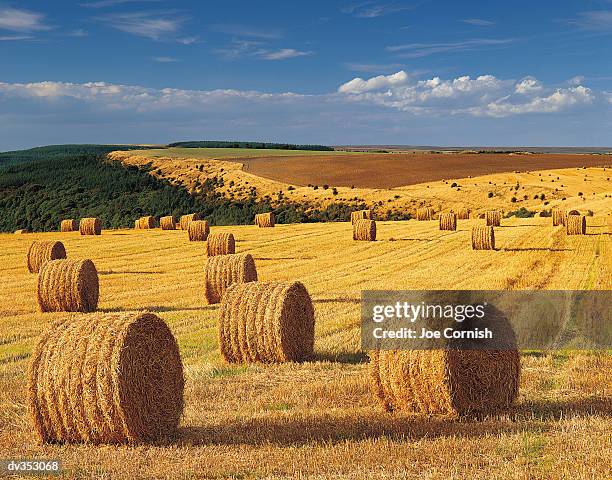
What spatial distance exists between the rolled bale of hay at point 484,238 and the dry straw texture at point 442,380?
71.4ft

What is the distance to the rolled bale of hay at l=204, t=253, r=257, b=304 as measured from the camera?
785 inches

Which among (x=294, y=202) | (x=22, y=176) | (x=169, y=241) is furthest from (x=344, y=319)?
(x=22, y=176)

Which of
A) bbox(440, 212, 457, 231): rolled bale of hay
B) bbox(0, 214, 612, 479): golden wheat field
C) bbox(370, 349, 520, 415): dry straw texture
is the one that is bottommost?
bbox(0, 214, 612, 479): golden wheat field

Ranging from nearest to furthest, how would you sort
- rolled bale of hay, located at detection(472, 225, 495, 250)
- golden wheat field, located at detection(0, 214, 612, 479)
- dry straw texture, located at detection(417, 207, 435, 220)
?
golden wheat field, located at detection(0, 214, 612, 479)
rolled bale of hay, located at detection(472, 225, 495, 250)
dry straw texture, located at detection(417, 207, 435, 220)

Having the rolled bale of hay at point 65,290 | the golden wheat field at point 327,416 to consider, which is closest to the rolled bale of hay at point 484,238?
the golden wheat field at point 327,416

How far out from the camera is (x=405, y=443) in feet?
27.1

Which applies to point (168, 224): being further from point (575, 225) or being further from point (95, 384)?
point (95, 384)

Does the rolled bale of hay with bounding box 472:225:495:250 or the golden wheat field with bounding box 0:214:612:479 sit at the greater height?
the rolled bale of hay with bounding box 472:225:495:250

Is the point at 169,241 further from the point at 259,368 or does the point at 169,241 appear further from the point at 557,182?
the point at 557,182

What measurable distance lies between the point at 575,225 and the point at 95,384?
100ft

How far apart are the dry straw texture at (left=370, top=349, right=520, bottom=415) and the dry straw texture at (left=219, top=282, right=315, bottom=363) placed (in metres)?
3.33

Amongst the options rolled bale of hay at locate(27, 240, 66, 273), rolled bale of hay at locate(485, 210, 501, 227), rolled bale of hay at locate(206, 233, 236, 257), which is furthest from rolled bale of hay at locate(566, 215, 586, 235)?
rolled bale of hay at locate(27, 240, 66, 273)

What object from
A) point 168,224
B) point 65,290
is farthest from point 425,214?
point 65,290

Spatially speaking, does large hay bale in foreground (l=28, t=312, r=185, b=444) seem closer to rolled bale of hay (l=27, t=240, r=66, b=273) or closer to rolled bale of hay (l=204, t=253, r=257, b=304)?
rolled bale of hay (l=204, t=253, r=257, b=304)
